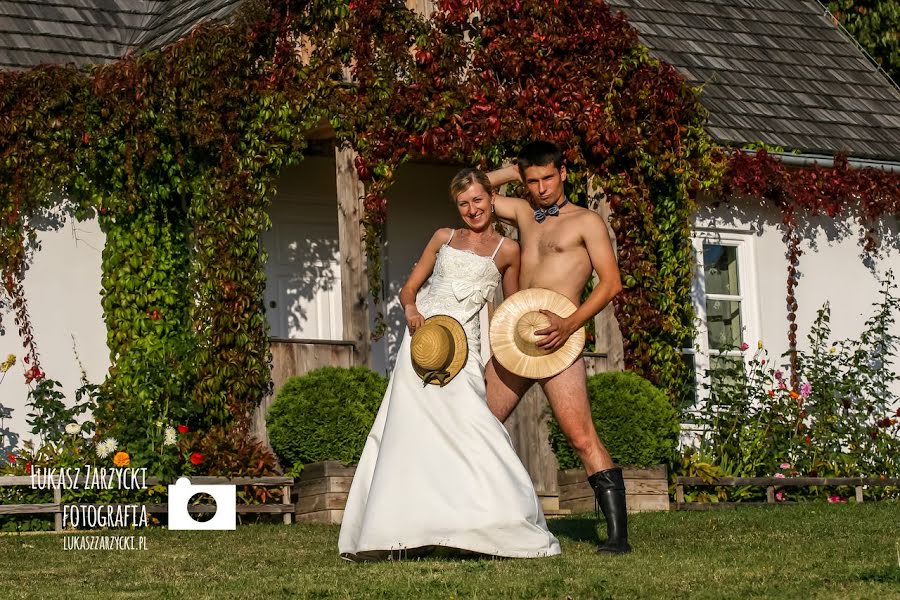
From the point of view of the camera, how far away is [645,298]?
12.0m

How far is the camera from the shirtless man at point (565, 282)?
7.27 metres

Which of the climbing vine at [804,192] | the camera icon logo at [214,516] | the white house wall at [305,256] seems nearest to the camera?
the camera icon logo at [214,516]

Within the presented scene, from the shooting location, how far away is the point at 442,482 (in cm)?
710

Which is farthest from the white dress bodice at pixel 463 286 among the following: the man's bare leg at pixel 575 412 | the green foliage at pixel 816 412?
the green foliage at pixel 816 412

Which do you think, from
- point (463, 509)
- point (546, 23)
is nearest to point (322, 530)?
point (463, 509)

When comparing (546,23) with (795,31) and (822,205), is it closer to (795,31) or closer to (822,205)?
(822,205)

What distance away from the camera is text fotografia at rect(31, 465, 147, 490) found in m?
10.4

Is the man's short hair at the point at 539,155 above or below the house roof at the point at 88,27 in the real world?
below

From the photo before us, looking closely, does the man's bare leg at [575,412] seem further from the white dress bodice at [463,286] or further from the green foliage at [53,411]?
the green foliage at [53,411]

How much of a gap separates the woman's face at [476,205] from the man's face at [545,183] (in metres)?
0.21

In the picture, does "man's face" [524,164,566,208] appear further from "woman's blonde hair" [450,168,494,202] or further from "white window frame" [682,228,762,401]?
"white window frame" [682,228,762,401]

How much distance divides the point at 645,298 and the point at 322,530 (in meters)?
3.70

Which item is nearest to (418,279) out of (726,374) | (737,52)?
(726,374)

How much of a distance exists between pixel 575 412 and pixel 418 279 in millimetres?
1016
